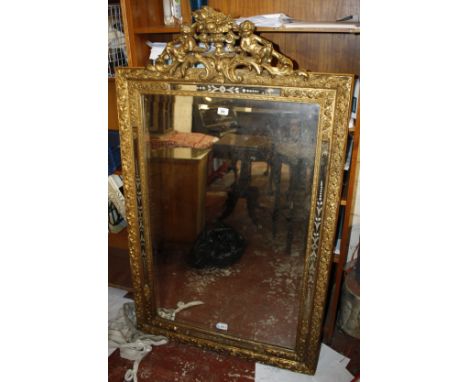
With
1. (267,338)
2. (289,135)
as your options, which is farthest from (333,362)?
(289,135)

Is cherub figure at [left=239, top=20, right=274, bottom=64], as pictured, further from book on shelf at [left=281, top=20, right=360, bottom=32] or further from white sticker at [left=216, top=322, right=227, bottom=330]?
white sticker at [left=216, top=322, right=227, bottom=330]

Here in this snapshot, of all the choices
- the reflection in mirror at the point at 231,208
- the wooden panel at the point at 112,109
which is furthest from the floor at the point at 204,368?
the wooden panel at the point at 112,109

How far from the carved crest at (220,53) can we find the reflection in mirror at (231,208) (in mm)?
104

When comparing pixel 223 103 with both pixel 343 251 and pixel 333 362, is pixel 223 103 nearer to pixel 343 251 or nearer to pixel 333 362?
pixel 343 251

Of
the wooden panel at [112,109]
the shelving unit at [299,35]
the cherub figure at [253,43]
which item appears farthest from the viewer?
the wooden panel at [112,109]

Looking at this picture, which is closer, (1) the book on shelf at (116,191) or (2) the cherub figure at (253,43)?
(2) the cherub figure at (253,43)

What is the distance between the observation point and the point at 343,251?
1410 mm

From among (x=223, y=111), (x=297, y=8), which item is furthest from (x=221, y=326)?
(x=297, y=8)

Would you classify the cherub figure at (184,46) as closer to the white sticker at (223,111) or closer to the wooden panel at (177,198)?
the white sticker at (223,111)

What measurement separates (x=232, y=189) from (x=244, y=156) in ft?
0.50

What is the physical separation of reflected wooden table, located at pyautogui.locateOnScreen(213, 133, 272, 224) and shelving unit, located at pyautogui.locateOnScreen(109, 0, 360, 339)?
34 cm

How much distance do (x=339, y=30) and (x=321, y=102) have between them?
0.25 meters

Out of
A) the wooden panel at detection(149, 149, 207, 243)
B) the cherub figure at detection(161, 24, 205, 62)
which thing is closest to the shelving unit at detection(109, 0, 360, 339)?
the cherub figure at detection(161, 24, 205, 62)

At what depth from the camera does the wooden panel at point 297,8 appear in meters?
1.34
